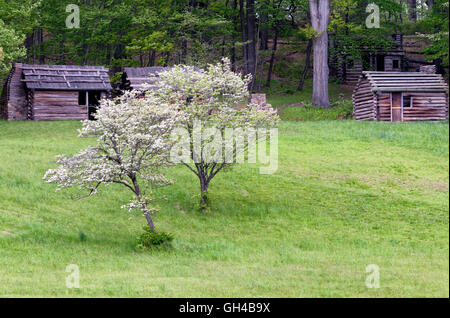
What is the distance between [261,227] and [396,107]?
23.3m

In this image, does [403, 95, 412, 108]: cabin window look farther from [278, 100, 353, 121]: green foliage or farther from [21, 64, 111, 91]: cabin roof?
[21, 64, 111, 91]: cabin roof

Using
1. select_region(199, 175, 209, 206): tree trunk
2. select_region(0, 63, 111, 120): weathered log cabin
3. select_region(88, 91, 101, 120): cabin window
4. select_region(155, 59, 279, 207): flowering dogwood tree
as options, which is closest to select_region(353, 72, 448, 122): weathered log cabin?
select_region(155, 59, 279, 207): flowering dogwood tree

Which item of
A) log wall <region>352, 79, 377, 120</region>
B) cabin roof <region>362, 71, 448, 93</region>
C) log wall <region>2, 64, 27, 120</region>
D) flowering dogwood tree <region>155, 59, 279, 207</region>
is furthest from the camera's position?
log wall <region>2, 64, 27, 120</region>

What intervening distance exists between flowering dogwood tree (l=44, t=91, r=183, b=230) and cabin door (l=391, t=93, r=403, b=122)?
83.4ft

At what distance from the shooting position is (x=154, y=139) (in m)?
22.7

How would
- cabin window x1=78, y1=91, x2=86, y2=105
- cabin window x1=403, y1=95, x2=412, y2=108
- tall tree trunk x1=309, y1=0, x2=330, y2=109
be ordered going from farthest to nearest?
cabin window x1=78, y1=91, x2=86, y2=105 < tall tree trunk x1=309, y1=0, x2=330, y2=109 < cabin window x1=403, y1=95, x2=412, y2=108

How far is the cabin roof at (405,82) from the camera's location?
144 ft

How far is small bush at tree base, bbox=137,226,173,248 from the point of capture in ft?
70.8

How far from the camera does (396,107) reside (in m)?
44.6

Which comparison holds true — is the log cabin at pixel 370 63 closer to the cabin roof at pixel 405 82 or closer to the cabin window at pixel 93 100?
the cabin roof at pixel 405 82

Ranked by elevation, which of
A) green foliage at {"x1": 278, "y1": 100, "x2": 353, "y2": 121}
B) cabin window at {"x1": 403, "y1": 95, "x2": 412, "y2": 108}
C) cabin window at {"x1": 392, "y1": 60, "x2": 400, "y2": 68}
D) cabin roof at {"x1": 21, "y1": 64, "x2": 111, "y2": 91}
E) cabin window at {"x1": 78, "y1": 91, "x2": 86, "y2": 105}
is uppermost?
cabin window at {"x1": 392, "y1": 60, "x2": 400, "y2": 68}

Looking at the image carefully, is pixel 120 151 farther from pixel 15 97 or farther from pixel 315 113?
pixel 315 113

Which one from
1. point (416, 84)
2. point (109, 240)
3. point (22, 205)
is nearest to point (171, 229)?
point (109, 240)

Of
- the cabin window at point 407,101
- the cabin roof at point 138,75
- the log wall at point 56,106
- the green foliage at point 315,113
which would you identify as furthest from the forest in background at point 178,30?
the cabin window at point 407,101
